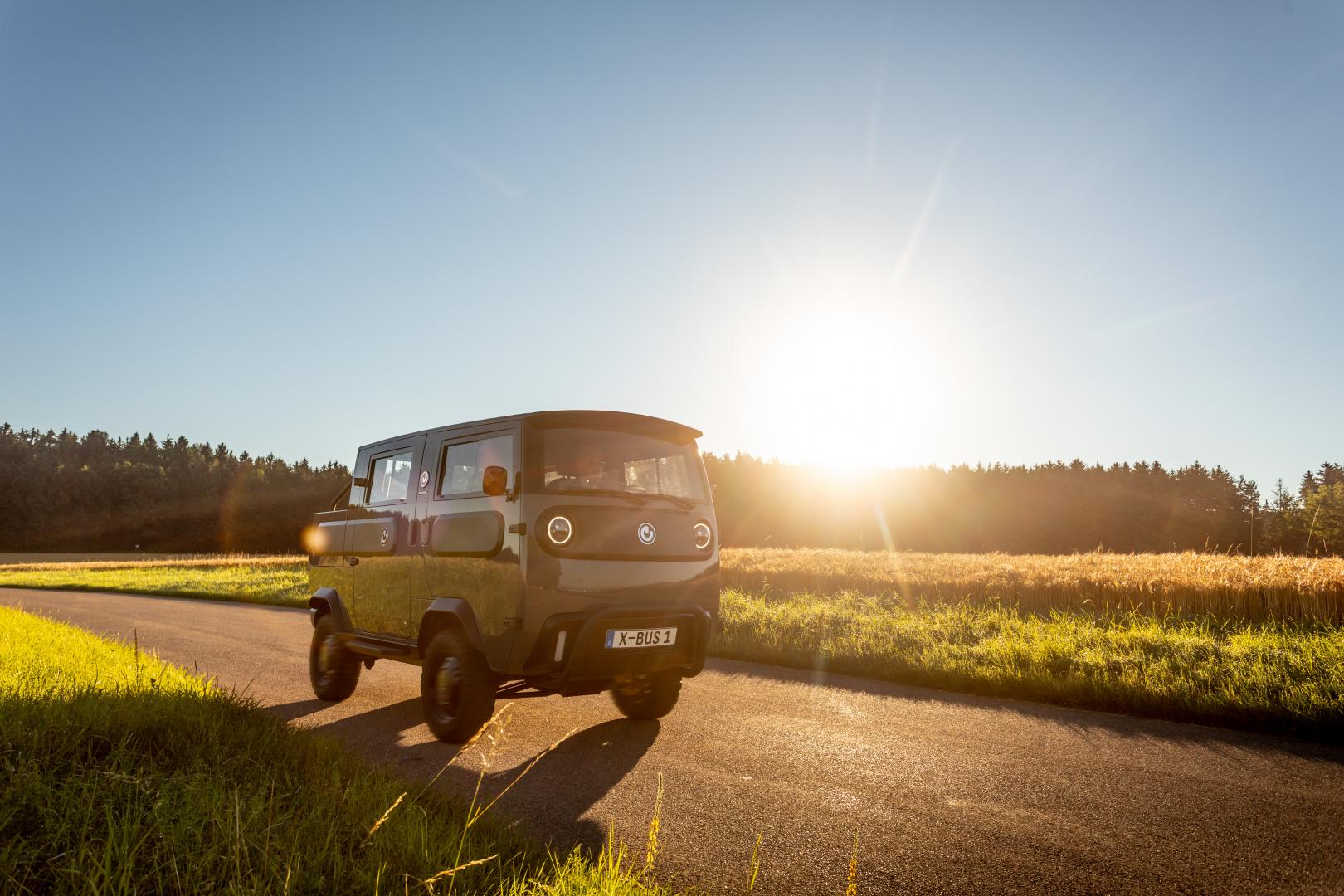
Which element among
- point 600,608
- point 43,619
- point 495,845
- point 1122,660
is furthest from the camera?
point 43,619

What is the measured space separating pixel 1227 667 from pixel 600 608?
20.0ft

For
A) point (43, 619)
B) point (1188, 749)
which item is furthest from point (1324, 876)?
point (43, 619)

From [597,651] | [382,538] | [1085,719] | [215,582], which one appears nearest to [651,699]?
[597,651]

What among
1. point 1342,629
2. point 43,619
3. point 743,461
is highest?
point 743,461

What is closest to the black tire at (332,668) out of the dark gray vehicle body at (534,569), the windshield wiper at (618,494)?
the dark gray vehicle body at (534,569)

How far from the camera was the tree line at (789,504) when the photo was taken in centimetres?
7469

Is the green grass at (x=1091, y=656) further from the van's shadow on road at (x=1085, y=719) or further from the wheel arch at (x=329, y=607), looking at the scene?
the wheel arch at (x=329, y=607)

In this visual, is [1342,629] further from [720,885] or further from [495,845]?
[495,845]

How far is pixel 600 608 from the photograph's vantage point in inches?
200

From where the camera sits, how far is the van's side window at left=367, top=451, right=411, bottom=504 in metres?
6.50

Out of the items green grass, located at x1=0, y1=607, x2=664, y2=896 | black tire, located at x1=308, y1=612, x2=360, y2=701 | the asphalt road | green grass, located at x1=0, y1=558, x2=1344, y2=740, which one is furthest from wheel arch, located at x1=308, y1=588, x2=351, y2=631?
green grass, located at x1=0, y1=558, x2=1344, y2=740

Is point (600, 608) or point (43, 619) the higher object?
point (600, 608)

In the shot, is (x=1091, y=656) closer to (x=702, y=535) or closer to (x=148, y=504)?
(x=702, y=535)

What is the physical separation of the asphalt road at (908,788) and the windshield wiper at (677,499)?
1.76 metres
